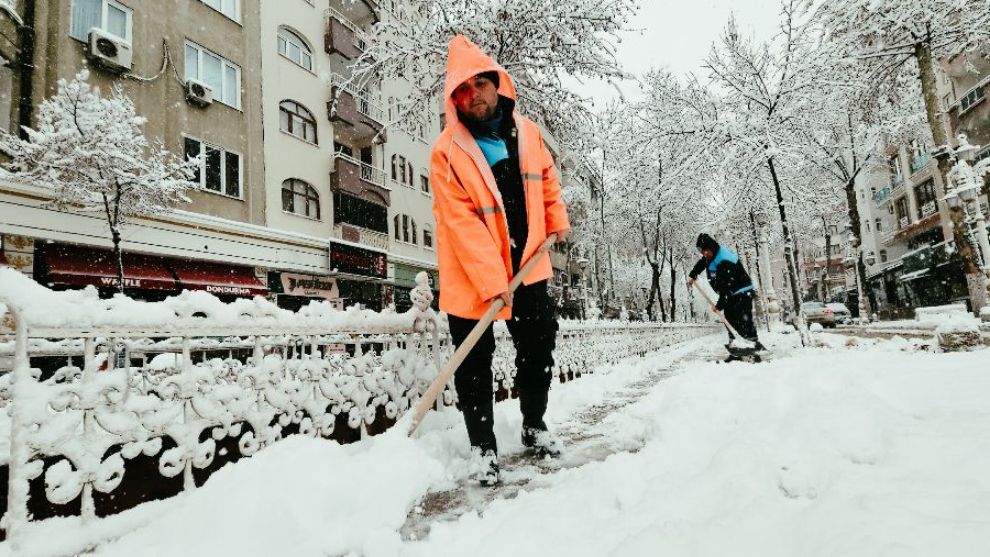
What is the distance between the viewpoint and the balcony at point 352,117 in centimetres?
1755

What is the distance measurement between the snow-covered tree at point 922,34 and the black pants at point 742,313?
625 centimetres

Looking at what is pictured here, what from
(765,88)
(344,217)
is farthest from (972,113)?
(344,217)

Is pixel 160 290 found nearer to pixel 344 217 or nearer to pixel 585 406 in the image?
pixel 344 217

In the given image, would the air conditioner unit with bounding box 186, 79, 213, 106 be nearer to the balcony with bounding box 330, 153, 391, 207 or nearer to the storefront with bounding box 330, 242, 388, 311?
the balcony with bounding box 330, 153, 391, 207

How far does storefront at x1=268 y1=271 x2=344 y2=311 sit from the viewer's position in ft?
48.9

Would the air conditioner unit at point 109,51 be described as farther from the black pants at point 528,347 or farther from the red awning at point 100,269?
the black pants at point 528,347

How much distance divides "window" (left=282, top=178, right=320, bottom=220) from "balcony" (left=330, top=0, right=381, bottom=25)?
7.46 metres

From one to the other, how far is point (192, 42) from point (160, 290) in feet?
23.7

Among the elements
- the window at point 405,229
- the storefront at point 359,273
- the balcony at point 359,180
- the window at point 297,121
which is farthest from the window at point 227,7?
the window at point 405,229

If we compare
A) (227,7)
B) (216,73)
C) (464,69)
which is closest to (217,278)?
(216,73)

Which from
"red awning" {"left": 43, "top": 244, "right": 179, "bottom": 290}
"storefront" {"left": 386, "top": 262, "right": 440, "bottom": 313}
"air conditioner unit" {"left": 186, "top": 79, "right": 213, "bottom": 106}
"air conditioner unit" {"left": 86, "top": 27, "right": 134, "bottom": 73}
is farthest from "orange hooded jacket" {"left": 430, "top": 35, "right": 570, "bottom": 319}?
"storefront" {"left": 386, "top": 262, "right": 440, "bottom": 313}

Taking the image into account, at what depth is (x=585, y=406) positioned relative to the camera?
4297 mm

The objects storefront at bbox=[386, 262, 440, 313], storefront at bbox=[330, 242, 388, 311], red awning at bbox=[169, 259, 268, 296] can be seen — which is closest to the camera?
red awning at bbox=[169, 259, 268, 296]

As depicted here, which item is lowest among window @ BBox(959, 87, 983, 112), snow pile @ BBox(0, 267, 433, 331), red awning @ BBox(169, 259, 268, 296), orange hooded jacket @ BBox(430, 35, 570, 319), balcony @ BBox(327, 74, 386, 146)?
snow pile @ BBox(0, 267, 433, 331)
